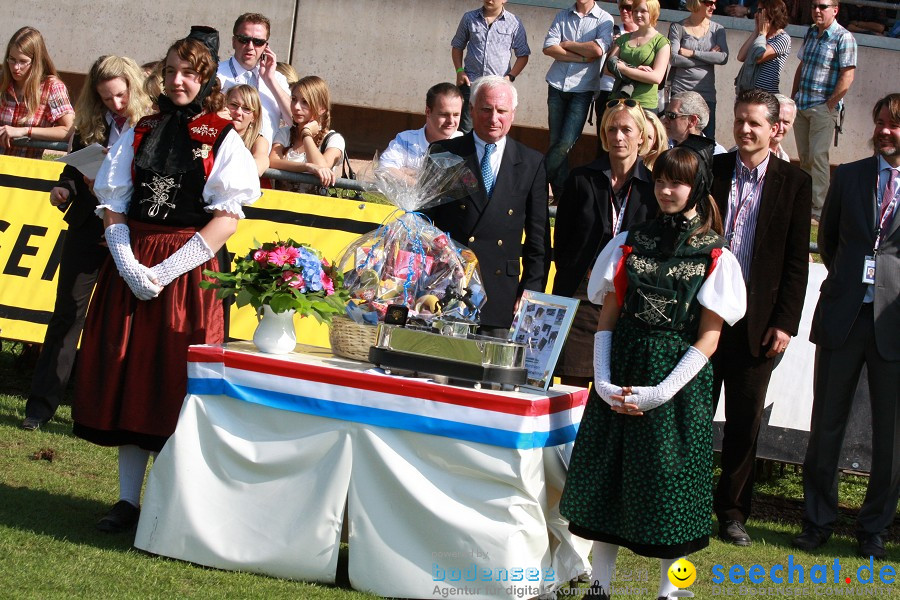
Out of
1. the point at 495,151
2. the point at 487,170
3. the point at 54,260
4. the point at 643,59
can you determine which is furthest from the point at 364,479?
the point at 643,59

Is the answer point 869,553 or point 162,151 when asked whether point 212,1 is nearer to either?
point 162,151

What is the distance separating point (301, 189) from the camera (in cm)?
782

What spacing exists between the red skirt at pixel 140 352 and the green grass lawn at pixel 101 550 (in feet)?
1.50

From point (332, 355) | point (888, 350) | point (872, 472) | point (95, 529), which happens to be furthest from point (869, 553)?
point (95, 529)

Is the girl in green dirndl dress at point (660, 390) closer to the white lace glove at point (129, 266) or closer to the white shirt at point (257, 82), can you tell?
the white lace glove at point (129, 266)

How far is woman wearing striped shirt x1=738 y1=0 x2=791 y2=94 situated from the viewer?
995 cm

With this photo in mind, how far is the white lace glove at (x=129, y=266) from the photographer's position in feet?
15.5

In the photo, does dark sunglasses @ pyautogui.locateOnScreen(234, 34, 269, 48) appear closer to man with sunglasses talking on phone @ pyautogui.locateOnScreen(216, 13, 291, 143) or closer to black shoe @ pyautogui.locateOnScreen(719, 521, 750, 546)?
man with sunglasses talking on phone @ pyautogui.locateOnScreen(216, 13, 291, 143)

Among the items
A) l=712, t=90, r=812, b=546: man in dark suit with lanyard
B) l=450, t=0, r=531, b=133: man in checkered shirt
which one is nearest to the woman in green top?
l=450, t=0, r=531, b=133: man in checkered shirt

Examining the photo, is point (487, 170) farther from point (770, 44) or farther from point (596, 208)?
point (770, 44)

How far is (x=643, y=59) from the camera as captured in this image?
9055 millimetres

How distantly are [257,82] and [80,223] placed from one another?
247 centimetres

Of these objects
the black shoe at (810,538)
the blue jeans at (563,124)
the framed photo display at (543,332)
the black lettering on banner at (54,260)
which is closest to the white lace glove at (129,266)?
the framed photo display at (543,332)

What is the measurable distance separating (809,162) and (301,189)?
4850 millimetres
